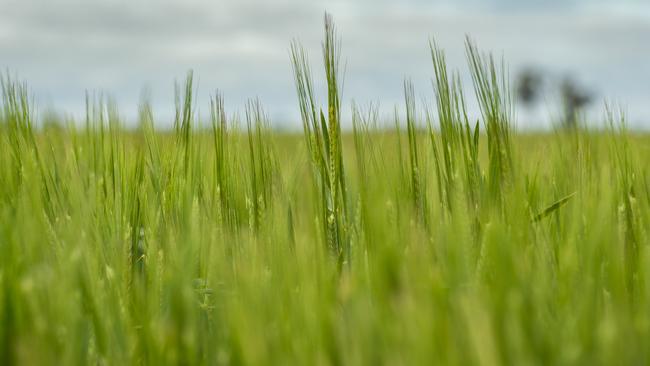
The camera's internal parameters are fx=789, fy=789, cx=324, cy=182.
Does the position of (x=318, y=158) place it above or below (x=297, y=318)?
above

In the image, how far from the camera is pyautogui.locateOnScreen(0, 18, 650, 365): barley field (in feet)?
2.41

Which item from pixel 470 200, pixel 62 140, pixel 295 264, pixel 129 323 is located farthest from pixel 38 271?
pixel 62 140

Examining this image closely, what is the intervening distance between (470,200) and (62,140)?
1082mm

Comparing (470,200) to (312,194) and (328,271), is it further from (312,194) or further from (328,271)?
(328,271)

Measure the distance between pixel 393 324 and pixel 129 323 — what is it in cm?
37

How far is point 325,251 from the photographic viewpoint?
1.14m

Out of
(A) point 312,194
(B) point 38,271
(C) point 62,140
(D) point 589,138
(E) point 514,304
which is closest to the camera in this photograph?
(E) point 514,304

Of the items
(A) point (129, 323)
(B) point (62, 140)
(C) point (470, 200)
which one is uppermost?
(B) point (62, 140)

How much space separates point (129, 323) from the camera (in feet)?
3.09

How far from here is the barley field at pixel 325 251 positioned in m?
0.73

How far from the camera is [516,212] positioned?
3.27 feet

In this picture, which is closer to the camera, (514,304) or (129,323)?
(514,304)

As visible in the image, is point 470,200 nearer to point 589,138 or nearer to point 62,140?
point 589,138

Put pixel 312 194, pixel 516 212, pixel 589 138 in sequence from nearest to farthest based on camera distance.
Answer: pixel 516 212 < pixel 312 194 < pixel 589 138
